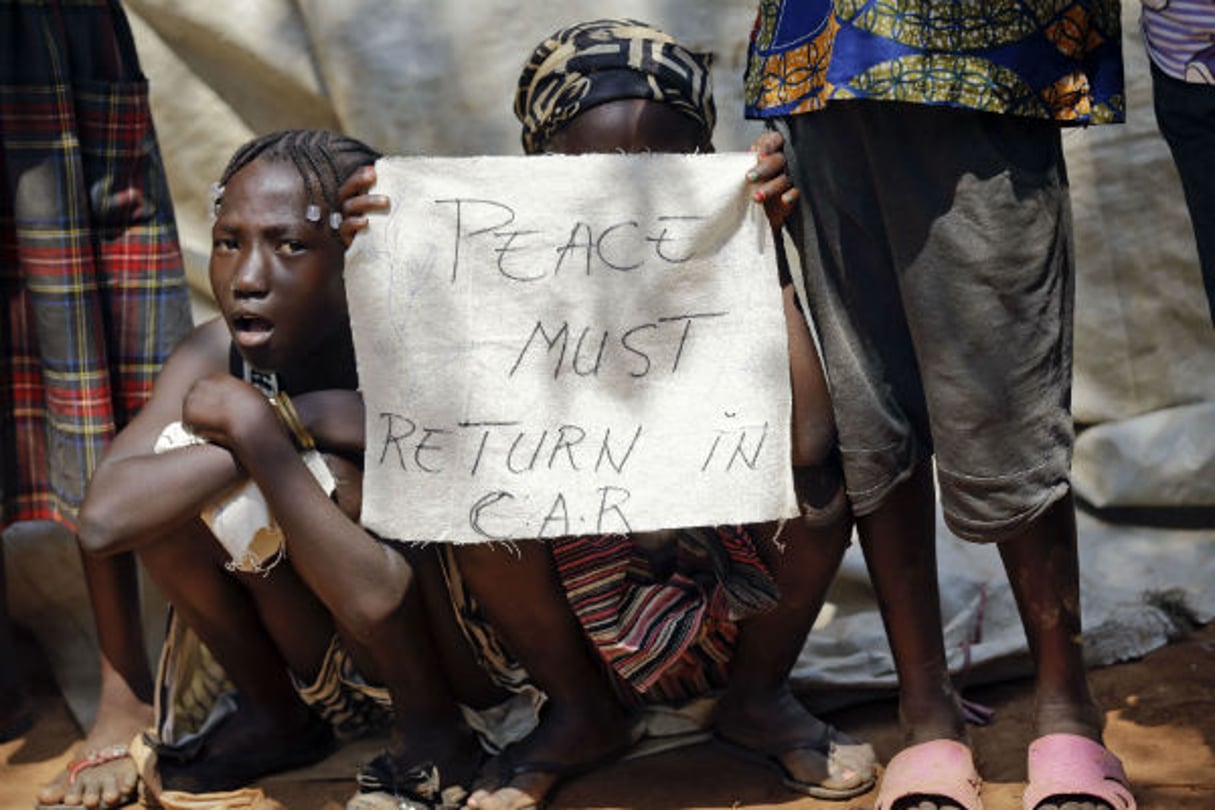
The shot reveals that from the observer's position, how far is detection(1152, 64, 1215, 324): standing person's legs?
7.20 feet

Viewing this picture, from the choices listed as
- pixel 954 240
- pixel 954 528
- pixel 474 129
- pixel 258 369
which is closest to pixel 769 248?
pixel 954 240

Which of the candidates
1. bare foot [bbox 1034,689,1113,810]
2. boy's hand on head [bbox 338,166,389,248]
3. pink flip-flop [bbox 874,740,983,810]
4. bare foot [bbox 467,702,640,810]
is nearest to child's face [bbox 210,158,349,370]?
boy's hand on head [bbox 338,166,389,248]

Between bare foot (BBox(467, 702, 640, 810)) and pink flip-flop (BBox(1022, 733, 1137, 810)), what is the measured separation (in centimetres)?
71

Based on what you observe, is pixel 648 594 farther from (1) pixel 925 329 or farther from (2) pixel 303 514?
(1) pixel 925 329

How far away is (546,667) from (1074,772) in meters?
0.84

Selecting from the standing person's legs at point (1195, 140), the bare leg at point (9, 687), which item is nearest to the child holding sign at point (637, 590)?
the standing person's legs at point (1195, 140)

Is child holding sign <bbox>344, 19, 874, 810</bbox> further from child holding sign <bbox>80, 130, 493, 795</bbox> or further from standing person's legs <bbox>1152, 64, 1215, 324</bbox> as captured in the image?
standing person's legs <bbox>1152, 64, 1215, 324</bbox>

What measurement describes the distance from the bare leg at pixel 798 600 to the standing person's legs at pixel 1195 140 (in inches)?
22.4

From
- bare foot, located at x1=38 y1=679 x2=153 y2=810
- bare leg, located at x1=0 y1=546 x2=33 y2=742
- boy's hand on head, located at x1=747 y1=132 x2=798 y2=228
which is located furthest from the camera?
bare leg, located at x1=0 y1=546 x2=33 y2=742

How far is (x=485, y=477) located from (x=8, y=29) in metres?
1.27

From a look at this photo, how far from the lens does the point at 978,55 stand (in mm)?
2129

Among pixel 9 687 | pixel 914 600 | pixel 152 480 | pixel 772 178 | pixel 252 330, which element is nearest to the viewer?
pixel 772 178

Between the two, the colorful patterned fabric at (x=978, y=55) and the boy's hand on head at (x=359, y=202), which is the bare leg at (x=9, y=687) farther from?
the colorful patterned fabric at (x=978, y=55)

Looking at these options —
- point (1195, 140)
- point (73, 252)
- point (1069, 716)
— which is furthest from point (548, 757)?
point (1195, 140)
